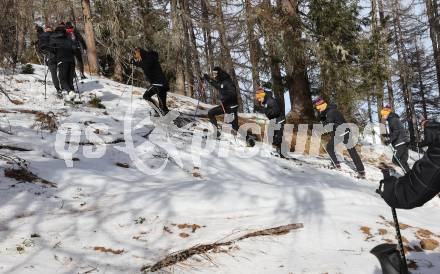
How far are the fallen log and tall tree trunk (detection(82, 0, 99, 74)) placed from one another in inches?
506

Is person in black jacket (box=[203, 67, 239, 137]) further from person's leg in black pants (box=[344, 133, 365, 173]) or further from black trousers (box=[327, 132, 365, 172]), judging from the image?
person's leg in black pants (box=[344, 133, 365, 173])

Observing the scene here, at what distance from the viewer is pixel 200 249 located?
14.9 feet

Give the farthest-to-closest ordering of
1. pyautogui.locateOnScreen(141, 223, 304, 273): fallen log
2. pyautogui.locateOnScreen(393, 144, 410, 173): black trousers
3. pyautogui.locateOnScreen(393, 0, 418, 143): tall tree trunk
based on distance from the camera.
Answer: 1. pyautogui.locateOnScreen(393, 0, 418, 143): tall tree trunk
2. pyautogui.locateOnScreen(393, 144, 410, 173): black trousers
3. pyautogui.locateOnScreen(141, 223, 304, 273): fallen log

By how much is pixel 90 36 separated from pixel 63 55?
15.1 feet

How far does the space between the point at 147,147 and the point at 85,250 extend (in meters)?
5.02

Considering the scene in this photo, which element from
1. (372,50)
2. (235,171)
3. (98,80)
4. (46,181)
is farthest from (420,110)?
(46,181)

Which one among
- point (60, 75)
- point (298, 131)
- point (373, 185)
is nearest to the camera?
point (373, 185)

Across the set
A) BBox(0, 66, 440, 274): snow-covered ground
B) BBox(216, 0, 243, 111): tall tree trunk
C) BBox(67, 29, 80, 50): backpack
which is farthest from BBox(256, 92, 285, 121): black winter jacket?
BBox(67, 29, 80, 50): backpack

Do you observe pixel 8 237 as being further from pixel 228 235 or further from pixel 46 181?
pixel 228 235

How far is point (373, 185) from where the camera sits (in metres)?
9.80

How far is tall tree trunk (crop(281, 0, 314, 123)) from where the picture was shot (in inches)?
579

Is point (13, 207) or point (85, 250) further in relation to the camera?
point (13, 207)

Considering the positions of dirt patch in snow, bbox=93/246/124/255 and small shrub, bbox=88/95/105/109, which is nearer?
dirt patch in snow, bbox=93/246/124/255

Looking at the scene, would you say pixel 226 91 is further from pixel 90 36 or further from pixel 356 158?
pixel 90 36
